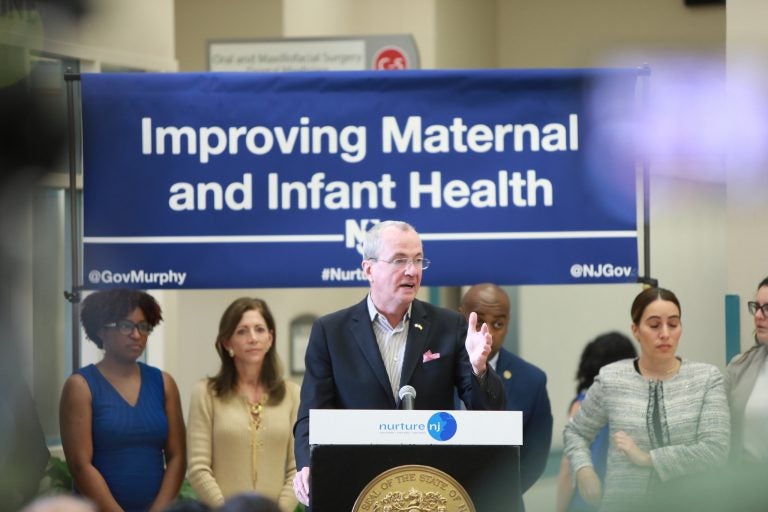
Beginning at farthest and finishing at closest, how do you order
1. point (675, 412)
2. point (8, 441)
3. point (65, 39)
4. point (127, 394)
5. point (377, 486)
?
point (127, 394), point (675, 412), point (377, 486), point (8, 441), point (65, 39)

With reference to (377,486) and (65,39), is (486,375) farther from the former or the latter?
(65,39)

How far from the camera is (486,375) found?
2705mm

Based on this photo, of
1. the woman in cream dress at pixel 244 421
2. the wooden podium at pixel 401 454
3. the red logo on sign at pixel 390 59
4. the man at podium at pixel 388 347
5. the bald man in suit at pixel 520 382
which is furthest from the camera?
the red logo on sign at pixel 390 59

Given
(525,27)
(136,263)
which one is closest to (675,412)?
(136,263)

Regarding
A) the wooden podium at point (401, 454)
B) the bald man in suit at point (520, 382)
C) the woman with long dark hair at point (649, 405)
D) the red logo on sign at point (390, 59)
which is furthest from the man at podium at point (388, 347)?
the red logo on sign at point (390, 59)

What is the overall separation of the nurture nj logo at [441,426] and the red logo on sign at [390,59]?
200 inches

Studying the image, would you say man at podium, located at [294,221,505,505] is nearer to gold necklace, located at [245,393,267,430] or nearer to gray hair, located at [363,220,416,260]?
gray hair, located at [363,220,416,260]

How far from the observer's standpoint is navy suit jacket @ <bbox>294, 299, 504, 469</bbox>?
2.99m

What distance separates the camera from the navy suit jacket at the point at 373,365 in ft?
9.82

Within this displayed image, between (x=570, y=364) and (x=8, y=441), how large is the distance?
8767 millimetres

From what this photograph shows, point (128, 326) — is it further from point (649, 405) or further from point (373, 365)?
point (649, 405)

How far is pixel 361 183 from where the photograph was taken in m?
4.37

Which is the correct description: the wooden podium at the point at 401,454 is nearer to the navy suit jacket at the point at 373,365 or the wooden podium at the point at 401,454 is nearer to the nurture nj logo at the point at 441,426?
the nurture nj logo at the point at 441,426

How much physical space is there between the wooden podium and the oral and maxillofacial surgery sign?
2013 mm
